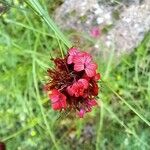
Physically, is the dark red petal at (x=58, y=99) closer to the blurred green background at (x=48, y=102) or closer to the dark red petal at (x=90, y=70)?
the dark red petal at (x=90, y=70)

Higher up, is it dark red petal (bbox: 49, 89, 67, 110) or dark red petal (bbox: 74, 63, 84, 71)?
dark red petal (bbox: 74, 63, 84, 71)

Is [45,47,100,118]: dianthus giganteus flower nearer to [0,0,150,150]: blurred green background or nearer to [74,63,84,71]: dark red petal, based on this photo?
[74,63,84,71]: dark red petal

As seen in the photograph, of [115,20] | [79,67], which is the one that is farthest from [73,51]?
[115,20]

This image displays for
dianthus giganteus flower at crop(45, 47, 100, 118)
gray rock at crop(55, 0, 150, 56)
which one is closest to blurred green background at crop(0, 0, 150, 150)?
gray rock at crop(55, 0, 150, 56)

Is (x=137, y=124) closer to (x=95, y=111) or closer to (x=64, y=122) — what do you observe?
(x=95, y=111)

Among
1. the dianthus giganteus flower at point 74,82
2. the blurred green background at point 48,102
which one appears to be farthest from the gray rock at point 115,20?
the dianthus giganteus flower at point 74,82

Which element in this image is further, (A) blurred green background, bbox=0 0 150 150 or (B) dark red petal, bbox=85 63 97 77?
(A) blurred green background, bbox=0 0 150 150

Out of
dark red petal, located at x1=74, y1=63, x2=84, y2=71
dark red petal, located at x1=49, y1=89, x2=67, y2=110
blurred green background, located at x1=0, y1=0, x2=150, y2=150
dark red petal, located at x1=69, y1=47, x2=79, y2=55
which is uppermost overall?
dark red petal, located at x1=69, y1=47, x2=79, y2=55
